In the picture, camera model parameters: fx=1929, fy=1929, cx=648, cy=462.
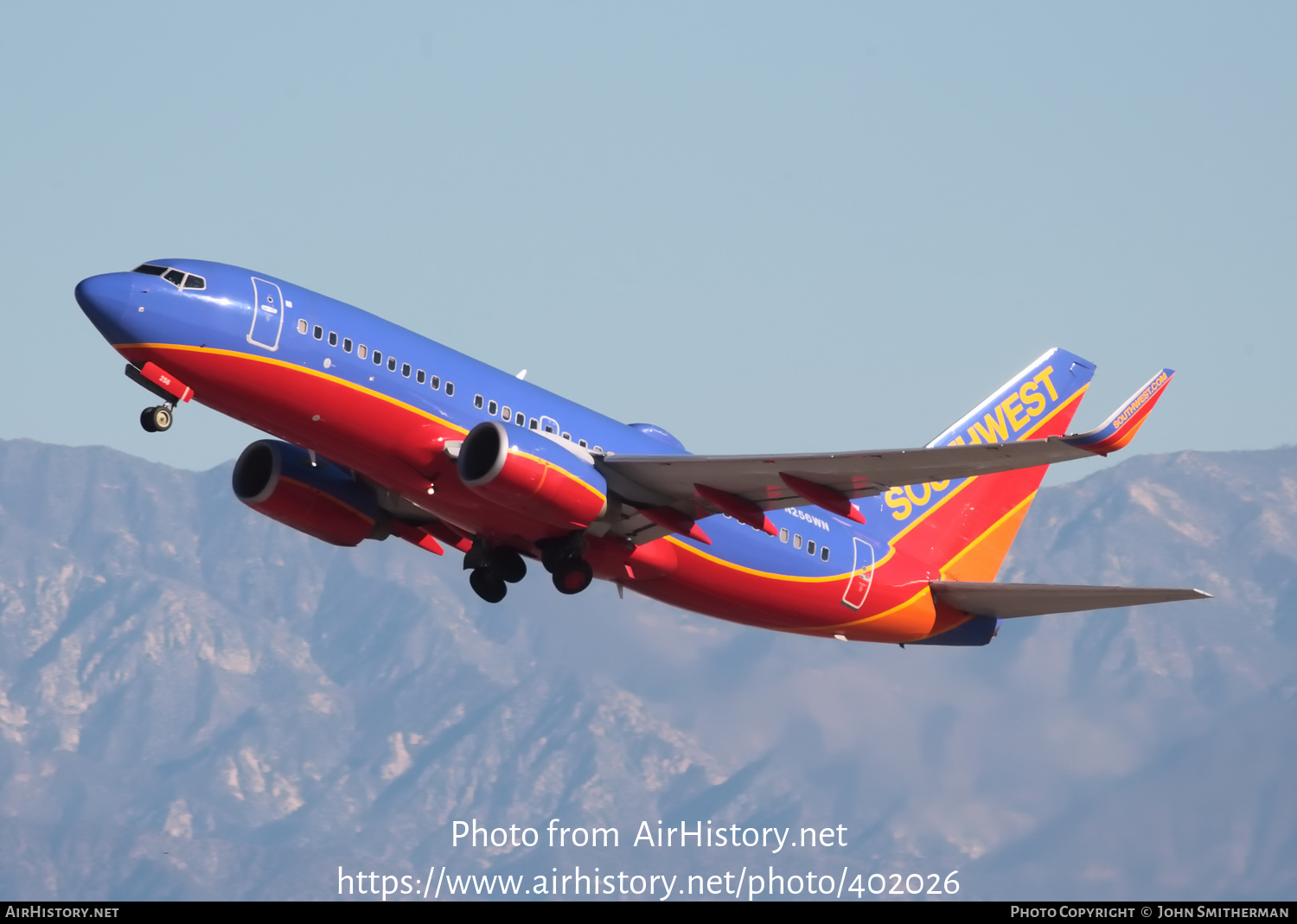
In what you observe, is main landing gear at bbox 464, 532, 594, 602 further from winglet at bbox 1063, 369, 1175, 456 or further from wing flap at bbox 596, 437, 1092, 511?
winglet at bbox 1063, 369, 1175, 456

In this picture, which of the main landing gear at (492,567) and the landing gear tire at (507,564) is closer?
the landing gear tire at (507,564)

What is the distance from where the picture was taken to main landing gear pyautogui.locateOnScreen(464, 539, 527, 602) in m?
45.3

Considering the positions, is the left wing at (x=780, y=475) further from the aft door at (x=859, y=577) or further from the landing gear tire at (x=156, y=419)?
the landing gear tire at (x=156, y=419)

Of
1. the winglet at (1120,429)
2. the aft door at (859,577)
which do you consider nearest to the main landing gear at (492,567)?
the aft door at (859,577)

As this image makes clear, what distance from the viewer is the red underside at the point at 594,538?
38.5 m

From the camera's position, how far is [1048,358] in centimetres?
5438

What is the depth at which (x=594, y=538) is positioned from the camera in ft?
144

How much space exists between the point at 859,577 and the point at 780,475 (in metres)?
7.30

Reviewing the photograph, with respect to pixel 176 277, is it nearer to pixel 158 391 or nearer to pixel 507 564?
pixel 158 391

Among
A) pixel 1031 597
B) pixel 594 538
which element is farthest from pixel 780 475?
pixel 1031 597

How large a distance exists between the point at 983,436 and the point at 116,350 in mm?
24344

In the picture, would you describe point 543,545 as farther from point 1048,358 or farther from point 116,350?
point 1048,358

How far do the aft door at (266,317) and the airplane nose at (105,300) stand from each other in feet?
8.14
